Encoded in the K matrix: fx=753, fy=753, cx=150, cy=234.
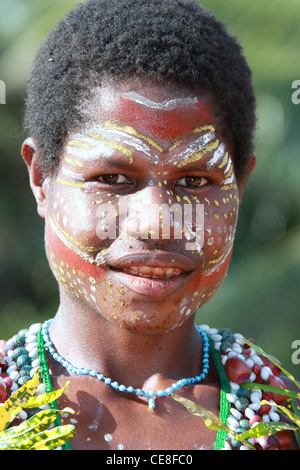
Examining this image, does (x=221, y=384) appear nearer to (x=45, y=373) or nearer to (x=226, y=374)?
(x=226, y=374)

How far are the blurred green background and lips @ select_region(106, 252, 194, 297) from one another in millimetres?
2781

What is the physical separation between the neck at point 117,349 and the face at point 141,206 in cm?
14

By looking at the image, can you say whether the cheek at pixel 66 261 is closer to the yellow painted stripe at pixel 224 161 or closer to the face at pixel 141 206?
the face at pixel 141 206

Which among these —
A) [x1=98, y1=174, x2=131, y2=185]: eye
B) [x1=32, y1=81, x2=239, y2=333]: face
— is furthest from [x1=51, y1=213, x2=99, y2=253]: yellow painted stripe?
[x1=98, y1=174, x2=131, y2=185]: eye

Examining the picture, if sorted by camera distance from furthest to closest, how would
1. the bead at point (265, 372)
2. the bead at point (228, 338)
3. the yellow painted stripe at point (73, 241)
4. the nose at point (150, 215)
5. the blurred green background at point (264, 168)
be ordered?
the blurred green background at point (264, 168), the bead at point (228, 338), the bead at point (265, 372), the yellow painted stripe at point (73, 241), the nose at point (150, 215)

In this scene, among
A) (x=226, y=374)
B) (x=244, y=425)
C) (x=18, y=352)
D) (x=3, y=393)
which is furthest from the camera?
(x=226, y=374)

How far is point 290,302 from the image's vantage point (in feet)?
18.4

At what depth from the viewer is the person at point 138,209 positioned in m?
2.67

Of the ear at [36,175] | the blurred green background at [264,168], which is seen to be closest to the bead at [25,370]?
the ear at [36,175]

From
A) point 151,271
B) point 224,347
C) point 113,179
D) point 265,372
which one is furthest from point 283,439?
point 113,179

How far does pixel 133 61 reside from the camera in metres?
2.66

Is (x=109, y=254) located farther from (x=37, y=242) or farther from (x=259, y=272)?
(x=37, y=242)

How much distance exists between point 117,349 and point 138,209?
60 cm

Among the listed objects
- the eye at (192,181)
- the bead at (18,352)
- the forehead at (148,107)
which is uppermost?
the forehead at (148,107)
